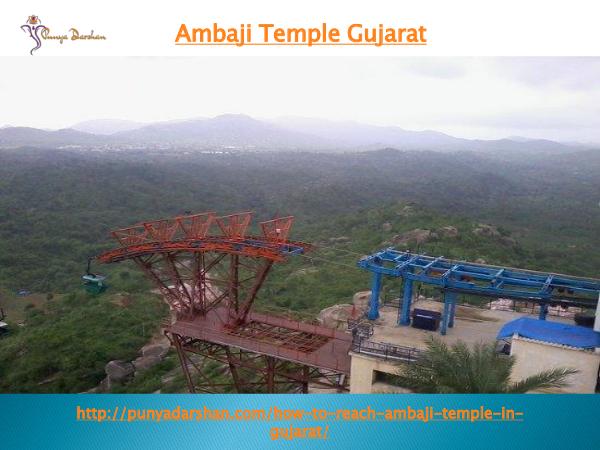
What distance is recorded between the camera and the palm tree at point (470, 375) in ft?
33.0

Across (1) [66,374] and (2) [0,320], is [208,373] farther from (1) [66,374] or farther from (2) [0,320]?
(2) [0,320]

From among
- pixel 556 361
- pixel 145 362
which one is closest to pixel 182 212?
pixel 145 362

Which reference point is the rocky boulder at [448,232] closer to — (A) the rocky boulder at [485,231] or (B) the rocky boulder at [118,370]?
(A) the rocky boulder at [485,231]

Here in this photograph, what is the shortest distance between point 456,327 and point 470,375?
607cm

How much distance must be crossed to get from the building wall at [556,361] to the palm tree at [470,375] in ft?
Answer: 5.08

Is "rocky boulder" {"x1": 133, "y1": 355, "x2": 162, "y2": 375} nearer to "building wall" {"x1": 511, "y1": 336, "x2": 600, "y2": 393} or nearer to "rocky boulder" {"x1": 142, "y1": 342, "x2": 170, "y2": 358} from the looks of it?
"rocky boulder" {"x1": 142, "y1": 342, "x2": 170, "y2": 358}

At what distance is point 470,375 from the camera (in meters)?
10.1

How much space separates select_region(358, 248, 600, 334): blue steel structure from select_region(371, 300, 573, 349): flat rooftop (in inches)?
15.0

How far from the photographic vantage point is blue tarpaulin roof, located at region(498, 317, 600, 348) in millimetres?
12289

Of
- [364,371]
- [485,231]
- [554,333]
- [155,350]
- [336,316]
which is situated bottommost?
[155,350]

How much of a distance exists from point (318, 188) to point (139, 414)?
7567 centimetres

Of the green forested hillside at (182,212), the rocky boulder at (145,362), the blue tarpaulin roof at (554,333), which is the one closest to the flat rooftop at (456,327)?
the blue tarpaulin roof at (554,333)

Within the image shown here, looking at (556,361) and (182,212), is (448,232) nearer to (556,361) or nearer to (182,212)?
(556,361)

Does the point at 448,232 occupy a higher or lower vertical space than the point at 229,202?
higher
